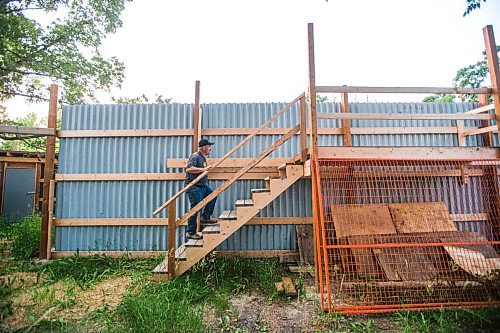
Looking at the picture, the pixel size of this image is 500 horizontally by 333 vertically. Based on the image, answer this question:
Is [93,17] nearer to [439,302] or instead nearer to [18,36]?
[18,36]

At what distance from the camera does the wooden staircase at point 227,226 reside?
14.6 feet

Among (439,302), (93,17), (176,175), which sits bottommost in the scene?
(439,302)

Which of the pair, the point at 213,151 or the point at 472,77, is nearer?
the point at 213,151

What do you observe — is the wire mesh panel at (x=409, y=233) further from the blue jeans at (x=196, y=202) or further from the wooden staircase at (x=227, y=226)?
the blue jeans at (x=196, y=202)

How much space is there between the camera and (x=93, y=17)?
1143 centimetres

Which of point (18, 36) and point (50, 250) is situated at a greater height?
point (18, 36)

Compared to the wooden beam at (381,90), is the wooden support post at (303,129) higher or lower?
lower

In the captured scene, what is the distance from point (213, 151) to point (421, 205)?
16.4ft

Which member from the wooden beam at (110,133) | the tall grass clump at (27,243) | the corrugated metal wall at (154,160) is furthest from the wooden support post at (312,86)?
the tall grass clump at (27,243)

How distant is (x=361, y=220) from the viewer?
18.3 feet

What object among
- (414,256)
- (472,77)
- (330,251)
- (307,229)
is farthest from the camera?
(472,77)

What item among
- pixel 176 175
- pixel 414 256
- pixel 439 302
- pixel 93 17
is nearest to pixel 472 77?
pixel 414 256

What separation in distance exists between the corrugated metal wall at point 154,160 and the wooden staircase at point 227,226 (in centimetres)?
141

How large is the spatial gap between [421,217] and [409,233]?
Answer: 23.5 inches
